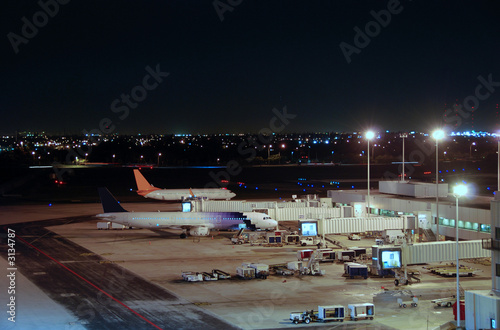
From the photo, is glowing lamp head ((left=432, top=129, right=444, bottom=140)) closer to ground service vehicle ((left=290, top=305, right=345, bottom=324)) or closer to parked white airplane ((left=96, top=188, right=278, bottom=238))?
ground service vehicle ((left=290, top=305, right=345, bottom=324))

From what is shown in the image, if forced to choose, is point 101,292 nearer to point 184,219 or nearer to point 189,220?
point 184,219

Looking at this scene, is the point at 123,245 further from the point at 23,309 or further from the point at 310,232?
the point at 23,309

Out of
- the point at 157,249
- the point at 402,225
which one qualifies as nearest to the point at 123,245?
the point at 157,249

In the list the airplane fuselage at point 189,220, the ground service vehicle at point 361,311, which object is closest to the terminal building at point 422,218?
the airplane fuselage at point 189,220

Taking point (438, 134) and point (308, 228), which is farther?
Answer: point (308, 228)

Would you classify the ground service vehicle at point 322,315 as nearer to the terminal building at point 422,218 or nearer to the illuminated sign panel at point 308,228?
the terminal building at point 422,218

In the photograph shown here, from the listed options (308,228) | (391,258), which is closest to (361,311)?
(391,258)

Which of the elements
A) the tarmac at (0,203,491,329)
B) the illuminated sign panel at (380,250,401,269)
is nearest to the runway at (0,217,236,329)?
the tarmac at (0,203,491,329)
